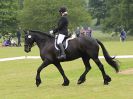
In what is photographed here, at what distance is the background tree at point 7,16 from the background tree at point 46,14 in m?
7.74

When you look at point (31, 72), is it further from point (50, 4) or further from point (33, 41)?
point (50, 4)

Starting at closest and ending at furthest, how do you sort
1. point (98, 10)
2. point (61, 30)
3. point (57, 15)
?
point (61, 30)
point (57, 15)
point (98, 10)

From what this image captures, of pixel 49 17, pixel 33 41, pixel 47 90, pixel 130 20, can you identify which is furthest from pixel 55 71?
pixel 130 20

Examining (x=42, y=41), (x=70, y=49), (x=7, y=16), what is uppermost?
(x=42, y=41)

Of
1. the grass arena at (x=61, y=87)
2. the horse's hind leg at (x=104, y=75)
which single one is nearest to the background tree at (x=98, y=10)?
→ the grass arena at (x=61, y=87)

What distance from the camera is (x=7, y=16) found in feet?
249

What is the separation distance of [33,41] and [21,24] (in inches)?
2844

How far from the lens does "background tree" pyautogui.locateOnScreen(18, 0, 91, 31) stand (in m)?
87.0

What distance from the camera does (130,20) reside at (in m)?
93.4

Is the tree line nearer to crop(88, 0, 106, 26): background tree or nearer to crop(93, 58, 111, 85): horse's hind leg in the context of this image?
crop(88, 0, 106, 26): background tree

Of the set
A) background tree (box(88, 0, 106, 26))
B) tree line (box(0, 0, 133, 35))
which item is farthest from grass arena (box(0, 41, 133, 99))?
background tree (box(88, 0, 106, 26))

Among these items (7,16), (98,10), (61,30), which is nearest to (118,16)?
(98,10)

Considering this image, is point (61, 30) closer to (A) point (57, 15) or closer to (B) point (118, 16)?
(A) point (57, 15)

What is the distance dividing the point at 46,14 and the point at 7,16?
44.0 ft
